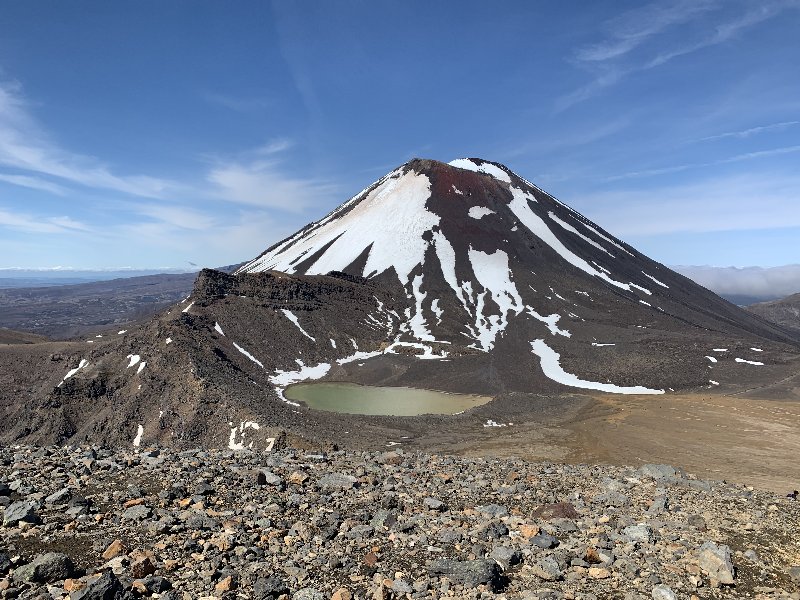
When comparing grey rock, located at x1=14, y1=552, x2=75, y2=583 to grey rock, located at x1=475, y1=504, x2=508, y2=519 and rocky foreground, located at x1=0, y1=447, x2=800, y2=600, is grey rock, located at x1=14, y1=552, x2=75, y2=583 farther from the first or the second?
grey rock, located at x1=475, y1=504, x2=508, y2=519

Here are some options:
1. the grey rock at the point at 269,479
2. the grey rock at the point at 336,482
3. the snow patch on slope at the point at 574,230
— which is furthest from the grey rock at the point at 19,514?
the snow patch on slope at the point at 574,230

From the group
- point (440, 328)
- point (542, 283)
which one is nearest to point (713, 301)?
point (542, 283)

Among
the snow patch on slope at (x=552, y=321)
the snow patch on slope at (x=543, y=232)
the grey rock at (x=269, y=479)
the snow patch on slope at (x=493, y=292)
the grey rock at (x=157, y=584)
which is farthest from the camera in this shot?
the snow patch on slope at (x=543, y=232)

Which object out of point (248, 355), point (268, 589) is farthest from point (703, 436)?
point (248, 355)

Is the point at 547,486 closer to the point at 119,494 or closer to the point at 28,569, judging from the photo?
the point at 119,494

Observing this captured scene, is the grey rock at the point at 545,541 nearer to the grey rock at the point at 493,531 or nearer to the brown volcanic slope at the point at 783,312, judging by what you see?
the grey rock at the point at 493,531

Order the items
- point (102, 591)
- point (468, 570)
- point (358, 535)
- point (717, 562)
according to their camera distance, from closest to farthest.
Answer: point (102, 591), point (468, 570), point (717, 562), point (358, 535)

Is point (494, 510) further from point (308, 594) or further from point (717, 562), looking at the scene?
point (308, 594)
